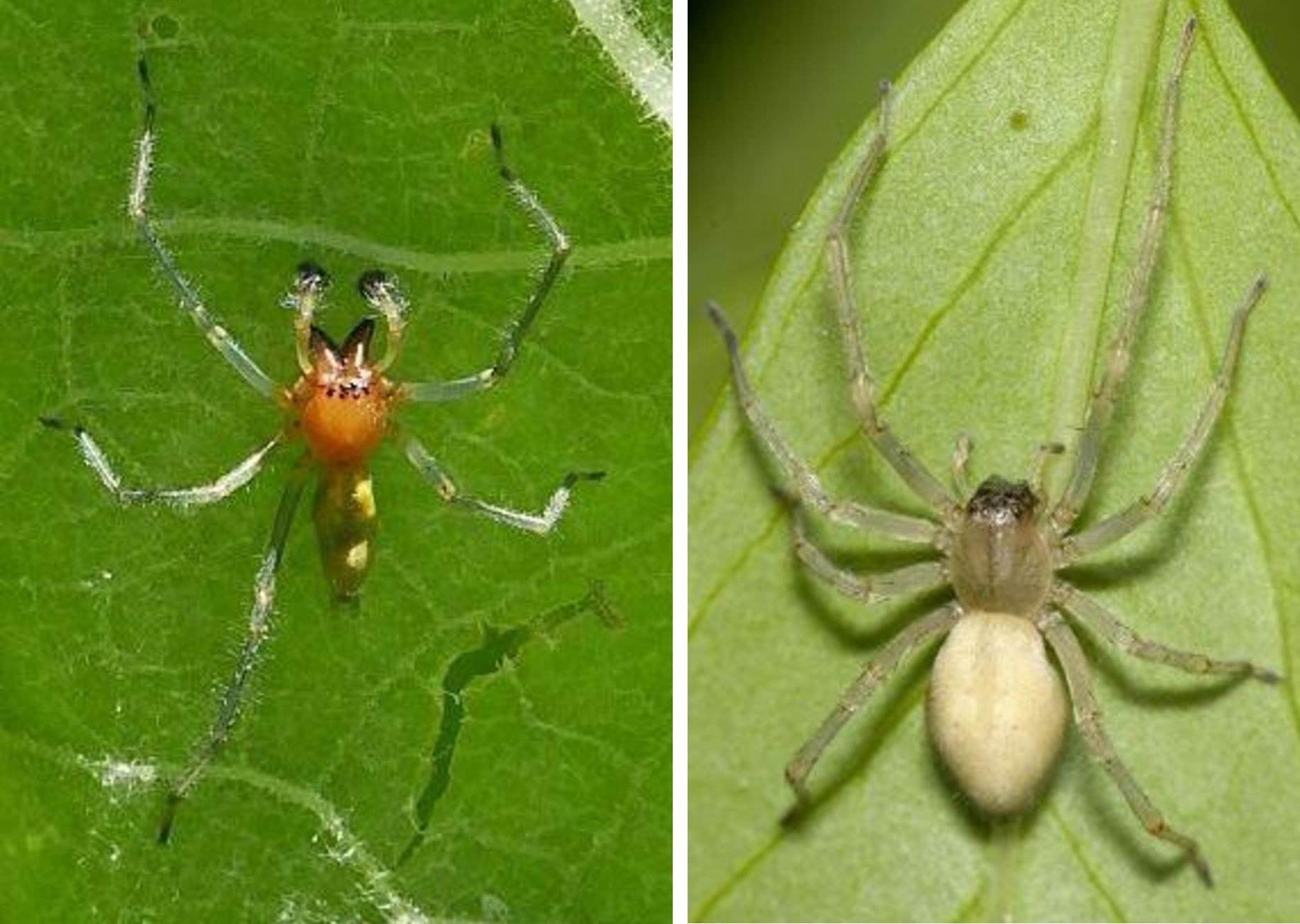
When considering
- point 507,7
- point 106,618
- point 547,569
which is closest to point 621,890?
point 547,569

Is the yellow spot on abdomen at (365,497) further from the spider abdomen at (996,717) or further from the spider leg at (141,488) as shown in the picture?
the spider abdomen at (996,717)

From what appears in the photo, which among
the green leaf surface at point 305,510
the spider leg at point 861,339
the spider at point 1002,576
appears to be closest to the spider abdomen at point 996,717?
the spider at point 1002,576

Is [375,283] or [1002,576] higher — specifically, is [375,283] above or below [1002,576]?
above

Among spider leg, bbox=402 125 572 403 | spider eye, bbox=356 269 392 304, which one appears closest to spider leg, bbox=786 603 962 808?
spider leg, bbox=402 125 572 403

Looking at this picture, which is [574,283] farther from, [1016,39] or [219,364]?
[1016,39]

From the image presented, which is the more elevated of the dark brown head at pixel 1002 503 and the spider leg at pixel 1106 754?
the dark brown head at pixel 1002 503

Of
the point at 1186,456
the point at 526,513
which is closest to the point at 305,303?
the point at 526,513

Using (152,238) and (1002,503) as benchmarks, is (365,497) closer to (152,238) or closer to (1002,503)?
(152,238)
